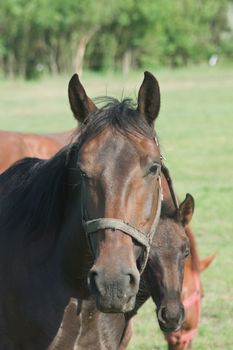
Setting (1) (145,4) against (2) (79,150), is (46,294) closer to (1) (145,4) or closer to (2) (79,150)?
(2) (79,150)

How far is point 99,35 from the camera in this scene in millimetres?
55281

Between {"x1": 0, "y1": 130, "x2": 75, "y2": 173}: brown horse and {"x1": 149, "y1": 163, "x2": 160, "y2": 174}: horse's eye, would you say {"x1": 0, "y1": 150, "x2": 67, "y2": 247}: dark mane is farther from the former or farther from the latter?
{"x1": 0, "y1": 130, "x2": 75, "y2": 173}: brown horse

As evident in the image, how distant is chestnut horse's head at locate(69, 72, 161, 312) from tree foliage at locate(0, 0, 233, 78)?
154ft

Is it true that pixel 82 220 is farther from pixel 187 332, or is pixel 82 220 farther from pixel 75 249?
pixel 187 332

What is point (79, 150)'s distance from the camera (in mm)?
3416

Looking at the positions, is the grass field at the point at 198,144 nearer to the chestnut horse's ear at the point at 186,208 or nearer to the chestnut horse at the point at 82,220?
the chestnut horse's ear at the point at 186,208

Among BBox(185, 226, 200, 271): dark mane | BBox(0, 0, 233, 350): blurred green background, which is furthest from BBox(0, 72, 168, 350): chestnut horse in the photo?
BBox(0, 0, 233, 350): blurred green background

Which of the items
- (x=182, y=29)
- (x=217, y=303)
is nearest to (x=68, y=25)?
(x=182, y=29)

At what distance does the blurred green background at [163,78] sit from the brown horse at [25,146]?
219cm

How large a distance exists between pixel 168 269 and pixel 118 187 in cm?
112

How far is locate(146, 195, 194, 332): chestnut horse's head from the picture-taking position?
404cm

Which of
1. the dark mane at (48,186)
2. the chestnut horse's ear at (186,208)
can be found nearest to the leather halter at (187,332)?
the chestnut horse's ear at (186,208)

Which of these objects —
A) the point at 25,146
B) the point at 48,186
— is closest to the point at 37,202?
the point at 48,186

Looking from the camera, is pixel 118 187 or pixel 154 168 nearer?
pixel 118 187
